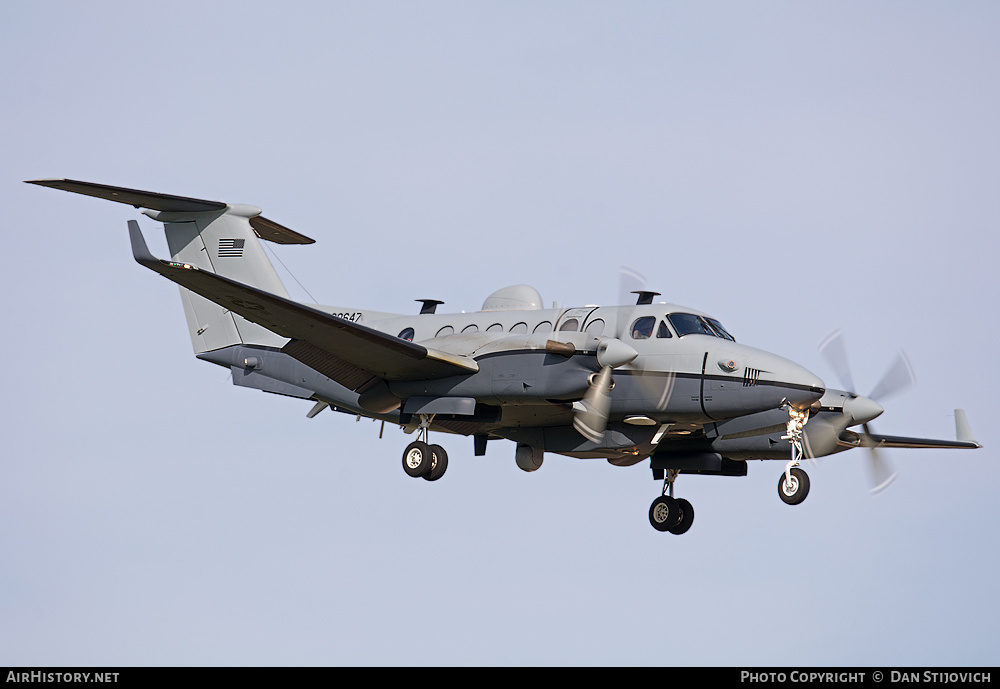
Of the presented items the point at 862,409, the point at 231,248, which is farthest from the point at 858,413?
the point at 231,248

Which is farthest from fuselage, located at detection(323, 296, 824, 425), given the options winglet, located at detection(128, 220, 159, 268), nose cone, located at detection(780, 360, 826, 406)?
winglet, located at detection(128, 220, 159, 268)

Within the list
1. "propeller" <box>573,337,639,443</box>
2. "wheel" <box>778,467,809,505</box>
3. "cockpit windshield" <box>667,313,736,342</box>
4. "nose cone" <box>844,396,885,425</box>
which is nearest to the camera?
"propeller" <box>573,337,639,443</box>

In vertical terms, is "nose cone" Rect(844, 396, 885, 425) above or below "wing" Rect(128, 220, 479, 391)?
below

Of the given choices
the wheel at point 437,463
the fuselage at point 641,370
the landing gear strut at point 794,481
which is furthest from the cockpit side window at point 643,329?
the wheel at point 437,463

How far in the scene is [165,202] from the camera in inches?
956

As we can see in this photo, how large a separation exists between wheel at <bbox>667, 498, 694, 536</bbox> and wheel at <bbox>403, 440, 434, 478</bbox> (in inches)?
220

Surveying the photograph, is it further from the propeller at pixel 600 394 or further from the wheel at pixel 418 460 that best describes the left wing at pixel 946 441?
the wheel at pixel 418 460

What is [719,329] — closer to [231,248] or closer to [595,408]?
[595,408]

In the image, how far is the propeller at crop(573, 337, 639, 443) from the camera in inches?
795

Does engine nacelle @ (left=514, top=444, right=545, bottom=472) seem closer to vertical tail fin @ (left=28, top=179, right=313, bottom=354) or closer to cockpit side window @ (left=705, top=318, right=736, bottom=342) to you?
cockpit side window @ (left=705, top=318, right=736, bottom=342)

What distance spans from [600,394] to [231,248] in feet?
28.7

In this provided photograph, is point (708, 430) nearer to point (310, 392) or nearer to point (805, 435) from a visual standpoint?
point (805, 435)
